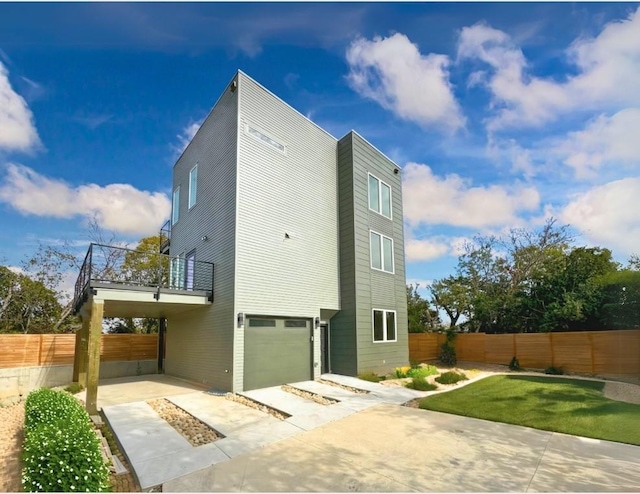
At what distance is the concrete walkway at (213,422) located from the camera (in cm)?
516

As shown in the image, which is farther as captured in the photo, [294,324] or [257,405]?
[294,324]

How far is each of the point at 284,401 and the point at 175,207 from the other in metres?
10.1

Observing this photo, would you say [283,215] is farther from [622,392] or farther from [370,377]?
[622,392]

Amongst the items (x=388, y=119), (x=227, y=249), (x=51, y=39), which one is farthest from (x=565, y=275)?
(x=51, y=39)

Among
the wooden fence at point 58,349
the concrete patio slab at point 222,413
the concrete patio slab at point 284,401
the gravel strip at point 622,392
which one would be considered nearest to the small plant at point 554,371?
the gravel strip at point 622,392

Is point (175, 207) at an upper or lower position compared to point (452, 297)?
upper

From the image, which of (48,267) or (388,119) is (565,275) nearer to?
(388,119)

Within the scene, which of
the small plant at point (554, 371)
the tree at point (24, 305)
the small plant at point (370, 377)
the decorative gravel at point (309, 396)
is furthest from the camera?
the tree at point (24, 305)

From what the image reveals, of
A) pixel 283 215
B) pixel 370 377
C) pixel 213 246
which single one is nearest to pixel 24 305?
pixel 213 246

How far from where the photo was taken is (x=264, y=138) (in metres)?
11.6

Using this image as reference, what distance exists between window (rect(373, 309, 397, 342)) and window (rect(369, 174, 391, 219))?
3.92m

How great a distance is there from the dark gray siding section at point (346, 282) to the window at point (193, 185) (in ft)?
17.2

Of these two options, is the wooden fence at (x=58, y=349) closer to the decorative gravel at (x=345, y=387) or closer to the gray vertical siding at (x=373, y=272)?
the decorative gravel at (x=345, y=387)

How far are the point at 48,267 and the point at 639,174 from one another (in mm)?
23093
